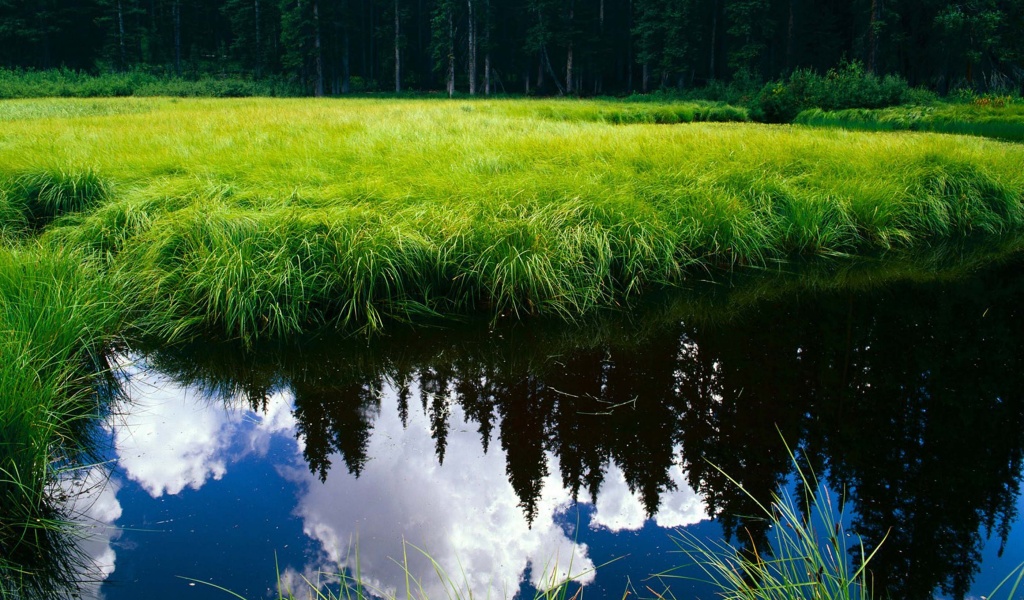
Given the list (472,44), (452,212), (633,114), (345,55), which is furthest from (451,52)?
(452,212)

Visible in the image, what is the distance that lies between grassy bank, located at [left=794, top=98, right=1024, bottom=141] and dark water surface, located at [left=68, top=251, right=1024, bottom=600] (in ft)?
40.2

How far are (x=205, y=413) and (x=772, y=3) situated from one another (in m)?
35.3

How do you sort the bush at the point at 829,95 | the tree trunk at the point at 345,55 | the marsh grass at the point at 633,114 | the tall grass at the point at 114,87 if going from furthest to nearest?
the tree trunk at the point at 345,55 → the tall grass at the point at 114,87 → the bush at the point at 829,95 → the marsh grass at the point at 633,114

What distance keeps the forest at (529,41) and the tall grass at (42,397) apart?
1063 inches

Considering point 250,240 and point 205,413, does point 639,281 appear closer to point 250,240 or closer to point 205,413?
point 250,240

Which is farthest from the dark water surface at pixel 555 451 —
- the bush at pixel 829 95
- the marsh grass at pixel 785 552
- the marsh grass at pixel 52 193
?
the bush at pixel 829 95

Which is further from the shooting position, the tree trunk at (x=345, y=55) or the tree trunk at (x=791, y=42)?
the tree trunk at (x=345, y=55)

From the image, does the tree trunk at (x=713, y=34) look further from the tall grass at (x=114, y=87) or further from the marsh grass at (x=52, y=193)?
the marsh grass at (x=52, y=193)

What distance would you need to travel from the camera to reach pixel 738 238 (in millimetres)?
5957

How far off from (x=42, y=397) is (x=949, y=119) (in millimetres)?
18399

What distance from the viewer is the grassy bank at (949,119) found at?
1400 cm

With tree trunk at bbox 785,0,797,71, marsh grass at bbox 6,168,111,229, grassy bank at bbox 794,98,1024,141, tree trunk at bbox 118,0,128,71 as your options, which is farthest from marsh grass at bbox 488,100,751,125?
tree trunk at bbox 118,0,128,71

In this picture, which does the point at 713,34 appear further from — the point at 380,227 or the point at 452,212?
the point at 380,227

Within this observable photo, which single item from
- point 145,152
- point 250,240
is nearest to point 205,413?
point 250,240
